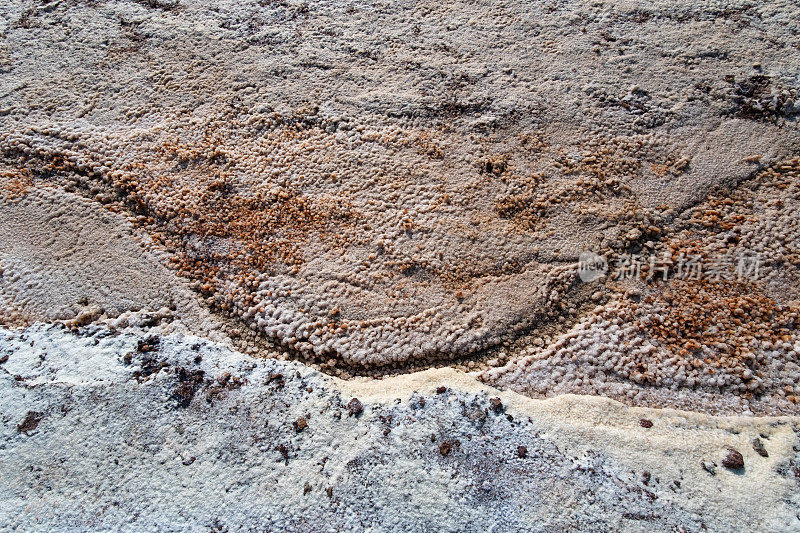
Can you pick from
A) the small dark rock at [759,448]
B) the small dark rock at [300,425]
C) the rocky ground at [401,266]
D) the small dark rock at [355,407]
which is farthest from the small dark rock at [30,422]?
the small dark rock at [759,448]

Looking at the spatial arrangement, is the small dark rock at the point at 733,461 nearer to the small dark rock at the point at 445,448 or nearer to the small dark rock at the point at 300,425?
the small dark rock at the point at 445,448

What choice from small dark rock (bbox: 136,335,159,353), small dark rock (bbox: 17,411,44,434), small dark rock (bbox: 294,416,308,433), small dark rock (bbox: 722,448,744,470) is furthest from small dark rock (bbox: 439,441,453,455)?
small dark rock (bbox: 17,411,44,434)

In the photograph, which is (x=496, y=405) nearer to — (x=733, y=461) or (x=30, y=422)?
(x=733, y=461)

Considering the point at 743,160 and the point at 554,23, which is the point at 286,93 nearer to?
the point at 554,23

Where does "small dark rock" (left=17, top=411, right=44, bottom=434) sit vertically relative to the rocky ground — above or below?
below

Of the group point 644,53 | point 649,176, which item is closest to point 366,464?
point 649,176

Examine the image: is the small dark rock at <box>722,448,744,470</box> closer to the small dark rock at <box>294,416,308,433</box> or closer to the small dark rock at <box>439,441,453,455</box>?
the small dark rock at <box>439,441,453,455</box>
